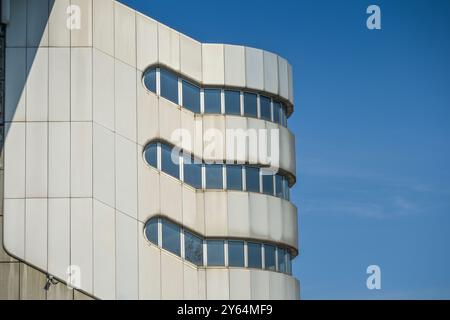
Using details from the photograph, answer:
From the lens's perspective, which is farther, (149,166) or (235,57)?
(235,57)

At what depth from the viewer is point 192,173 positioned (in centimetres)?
4909

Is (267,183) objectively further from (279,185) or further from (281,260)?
(281,260)

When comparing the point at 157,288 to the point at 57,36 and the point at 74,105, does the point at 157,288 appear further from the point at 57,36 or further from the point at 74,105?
the point at 57,36

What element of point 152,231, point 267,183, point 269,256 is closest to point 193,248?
point 152,231

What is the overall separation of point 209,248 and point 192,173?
3425 millimetres

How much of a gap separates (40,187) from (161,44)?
866 cm

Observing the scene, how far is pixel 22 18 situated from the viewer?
153 ft

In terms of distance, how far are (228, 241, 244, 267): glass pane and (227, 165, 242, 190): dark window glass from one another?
2565mm

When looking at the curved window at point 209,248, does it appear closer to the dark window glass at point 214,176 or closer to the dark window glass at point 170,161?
the dark window glass at point 170,161

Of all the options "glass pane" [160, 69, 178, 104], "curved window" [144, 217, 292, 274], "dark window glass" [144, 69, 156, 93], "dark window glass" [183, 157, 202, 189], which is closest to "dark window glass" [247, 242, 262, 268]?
"curved window" [144, 217, 292, 274]

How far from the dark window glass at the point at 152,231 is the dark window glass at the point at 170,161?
2.42m

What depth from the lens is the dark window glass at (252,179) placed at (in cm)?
5003
